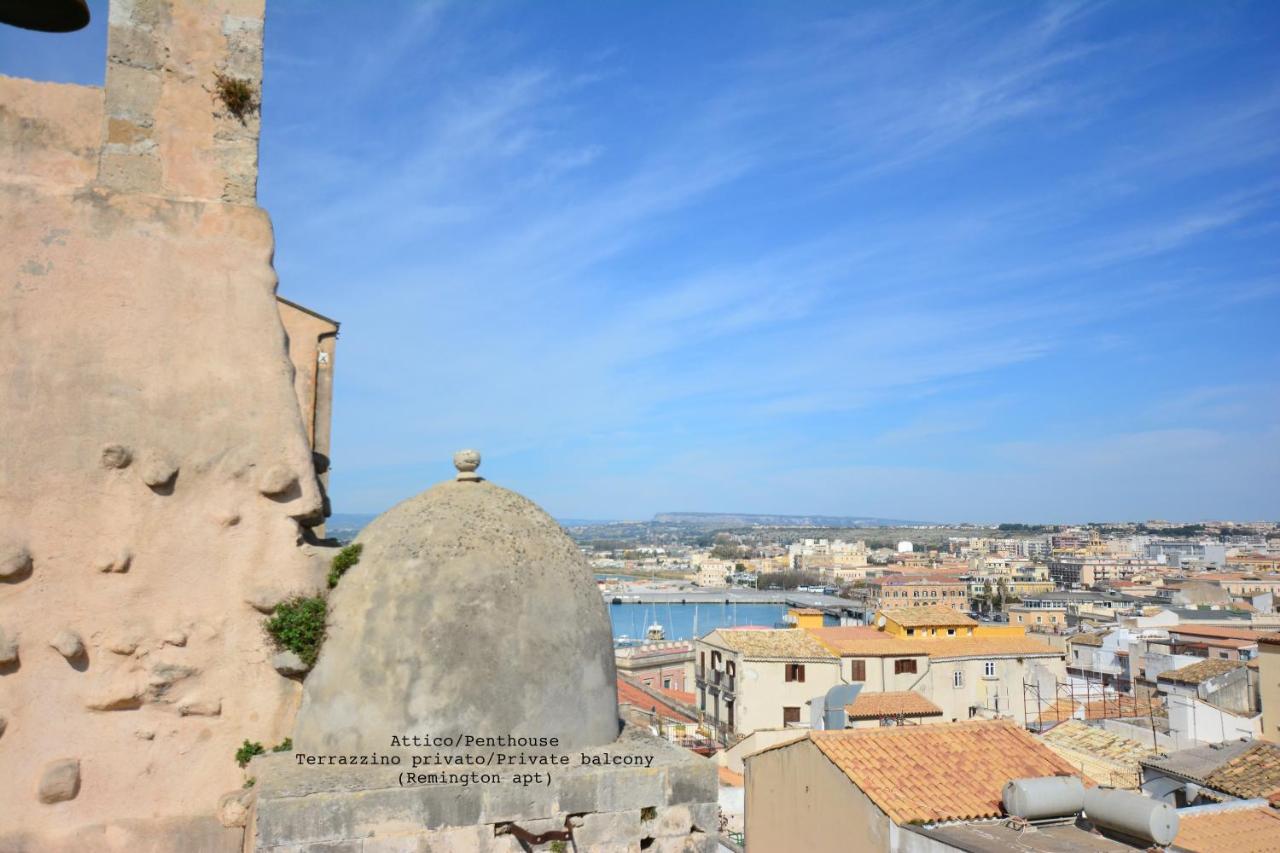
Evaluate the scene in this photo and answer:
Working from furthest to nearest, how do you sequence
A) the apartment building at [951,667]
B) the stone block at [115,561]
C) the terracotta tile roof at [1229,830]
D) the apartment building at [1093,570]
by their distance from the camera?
the apartment building at [1093,570] < the apartment building at [951,667] < the terracotta tile roof at [1229,830] < the stone block at [115,561]

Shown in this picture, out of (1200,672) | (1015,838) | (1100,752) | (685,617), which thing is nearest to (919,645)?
(1200,672)

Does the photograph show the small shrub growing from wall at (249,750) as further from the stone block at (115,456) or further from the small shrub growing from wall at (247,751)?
the stone block at (115,456)

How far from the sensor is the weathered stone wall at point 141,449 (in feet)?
16.6

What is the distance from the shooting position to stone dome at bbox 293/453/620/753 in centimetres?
540

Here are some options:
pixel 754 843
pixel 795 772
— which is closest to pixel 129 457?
pixel 795 772

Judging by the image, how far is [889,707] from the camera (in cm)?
3553

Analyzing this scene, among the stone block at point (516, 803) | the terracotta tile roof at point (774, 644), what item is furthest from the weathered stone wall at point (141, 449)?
the terracotta tile roof at point (774, 644)

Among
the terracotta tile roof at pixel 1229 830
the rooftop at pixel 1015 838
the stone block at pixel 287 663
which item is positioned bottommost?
the terracotta tile roof at pixel 1229 830

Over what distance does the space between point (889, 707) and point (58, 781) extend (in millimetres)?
34119

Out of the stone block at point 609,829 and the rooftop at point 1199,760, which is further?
the rooftop at point 1199,760

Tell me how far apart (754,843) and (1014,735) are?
4.90 metres

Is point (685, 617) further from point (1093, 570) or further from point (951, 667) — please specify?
point (951, 667)

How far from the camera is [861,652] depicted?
4125 cm

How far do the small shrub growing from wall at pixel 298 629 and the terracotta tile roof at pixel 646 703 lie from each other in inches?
1468
